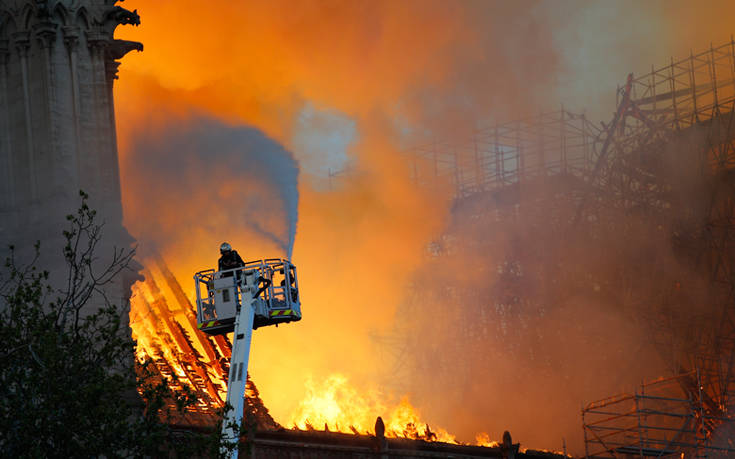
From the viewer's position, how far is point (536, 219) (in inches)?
2073

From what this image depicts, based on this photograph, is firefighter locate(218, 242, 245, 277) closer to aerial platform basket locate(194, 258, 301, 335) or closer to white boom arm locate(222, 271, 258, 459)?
aerial platform basket locate(194, 258, 301, 335)

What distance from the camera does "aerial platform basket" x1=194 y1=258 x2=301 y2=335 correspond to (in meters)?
20.4

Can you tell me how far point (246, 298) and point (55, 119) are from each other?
22.9 feet

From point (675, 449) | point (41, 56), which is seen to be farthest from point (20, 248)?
point (675, 449)

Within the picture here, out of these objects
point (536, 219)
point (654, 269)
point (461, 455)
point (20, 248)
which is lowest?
point (461, 455)

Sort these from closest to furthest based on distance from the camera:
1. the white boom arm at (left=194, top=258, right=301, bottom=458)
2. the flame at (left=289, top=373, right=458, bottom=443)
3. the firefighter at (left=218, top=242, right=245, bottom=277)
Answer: the white boom arm at (left=194, top=258, right=301, bottom=458), the firefighter at (left=218, top=242, right=245, bottom=277), the flame at (left=289, top=373, right=458, bottom=443)

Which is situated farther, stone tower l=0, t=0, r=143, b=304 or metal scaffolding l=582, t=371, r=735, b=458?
metal scaffolding l=582, t=371, r=735, b=458

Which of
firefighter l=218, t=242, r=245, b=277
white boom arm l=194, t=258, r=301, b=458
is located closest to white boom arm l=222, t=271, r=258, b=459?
white boom arm l=194, t=258, r=301, b=458

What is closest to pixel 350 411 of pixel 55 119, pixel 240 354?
pixel 55 119

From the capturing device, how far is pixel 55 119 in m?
24.3

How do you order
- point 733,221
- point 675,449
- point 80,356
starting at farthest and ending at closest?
point 733,221 < point 675,449 < point 80,356

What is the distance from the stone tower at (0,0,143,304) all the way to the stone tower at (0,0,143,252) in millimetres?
21

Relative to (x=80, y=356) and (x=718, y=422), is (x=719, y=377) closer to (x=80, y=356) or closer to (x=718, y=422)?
(x=718, y=422)

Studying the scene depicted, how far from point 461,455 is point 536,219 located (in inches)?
916
